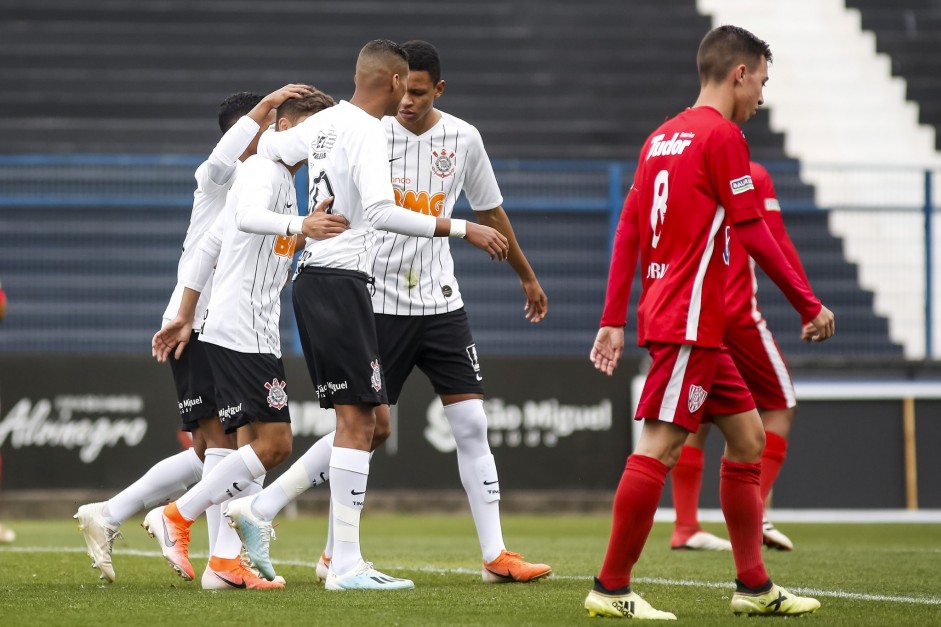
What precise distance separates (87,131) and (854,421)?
906 cm

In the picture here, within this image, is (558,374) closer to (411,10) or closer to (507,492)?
(507,492)

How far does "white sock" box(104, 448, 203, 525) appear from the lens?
18.7 ft

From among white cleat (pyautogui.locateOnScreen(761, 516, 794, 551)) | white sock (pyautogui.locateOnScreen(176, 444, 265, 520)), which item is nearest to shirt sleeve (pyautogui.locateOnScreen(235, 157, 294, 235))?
white sock (pyautogui.locateOnScreen(176, 444, 265, 520))

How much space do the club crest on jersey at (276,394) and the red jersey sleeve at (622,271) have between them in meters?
1.43

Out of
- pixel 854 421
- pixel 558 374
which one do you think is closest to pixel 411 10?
pixel 558 374

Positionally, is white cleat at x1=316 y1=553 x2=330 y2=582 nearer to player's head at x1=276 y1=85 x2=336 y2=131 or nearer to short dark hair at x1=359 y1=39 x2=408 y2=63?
player's head at x1=276 y1=85 x2=336 y2=131

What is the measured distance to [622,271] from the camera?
15.3 feet

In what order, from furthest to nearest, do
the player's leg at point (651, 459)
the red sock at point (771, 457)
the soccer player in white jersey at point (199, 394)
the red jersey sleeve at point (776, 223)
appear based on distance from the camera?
the red sock at point (771, 457) → the red jersey sleeve at point (776, 223) → the soccer player in white jersey at point (199, 394) → the player's leg at point (651, 459)

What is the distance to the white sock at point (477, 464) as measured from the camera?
5.69 m

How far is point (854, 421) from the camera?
10320 millimetres

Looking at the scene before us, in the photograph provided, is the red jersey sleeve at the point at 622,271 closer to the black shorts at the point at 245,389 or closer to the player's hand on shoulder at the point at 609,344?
the player's hand on shoulder at the point at 609,344

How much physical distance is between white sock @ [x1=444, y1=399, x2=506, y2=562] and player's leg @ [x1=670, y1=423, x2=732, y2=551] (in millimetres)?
1851

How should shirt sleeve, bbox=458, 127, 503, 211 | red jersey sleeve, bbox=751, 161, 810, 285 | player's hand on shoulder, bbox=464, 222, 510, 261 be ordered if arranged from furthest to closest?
red jersey sleeve, bbox=751, 161, 810, 285 < shirt sleeve, bbox=458, 127, 503, 211 < player's hand on shoulder, bbox=464, 222, 510, 261

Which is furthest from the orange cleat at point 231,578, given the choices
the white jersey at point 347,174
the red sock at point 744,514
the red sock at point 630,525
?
the red sock at point 744,514
